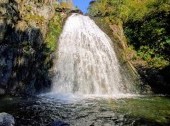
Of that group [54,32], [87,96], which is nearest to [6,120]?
[87,96]

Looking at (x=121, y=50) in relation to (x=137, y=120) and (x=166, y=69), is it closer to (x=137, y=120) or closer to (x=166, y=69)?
(x=166, y=69)

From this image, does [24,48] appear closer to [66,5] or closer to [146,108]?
[146,108]

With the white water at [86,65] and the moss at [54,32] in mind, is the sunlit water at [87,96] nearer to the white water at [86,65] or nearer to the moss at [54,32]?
the white water at [86,65]

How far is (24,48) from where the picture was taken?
2077cm

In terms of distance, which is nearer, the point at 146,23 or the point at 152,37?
the point at 152,37

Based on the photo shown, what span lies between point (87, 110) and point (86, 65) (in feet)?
24.6

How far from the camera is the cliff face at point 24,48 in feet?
64.8

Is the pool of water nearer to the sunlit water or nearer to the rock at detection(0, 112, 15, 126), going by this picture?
the sunlit water

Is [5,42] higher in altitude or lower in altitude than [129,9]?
lower

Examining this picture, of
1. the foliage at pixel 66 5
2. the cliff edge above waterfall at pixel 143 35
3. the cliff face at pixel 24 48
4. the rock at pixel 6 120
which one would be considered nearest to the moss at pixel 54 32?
the cliff face at pixel 24 48

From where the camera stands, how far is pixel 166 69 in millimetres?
22844

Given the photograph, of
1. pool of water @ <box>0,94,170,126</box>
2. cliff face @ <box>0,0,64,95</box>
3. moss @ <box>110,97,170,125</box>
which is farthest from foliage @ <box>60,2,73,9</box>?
moss @ <box>110,97,170,125</box>

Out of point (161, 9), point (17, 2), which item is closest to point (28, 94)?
point (17, 2)

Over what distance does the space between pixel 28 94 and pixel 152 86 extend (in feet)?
28.4
